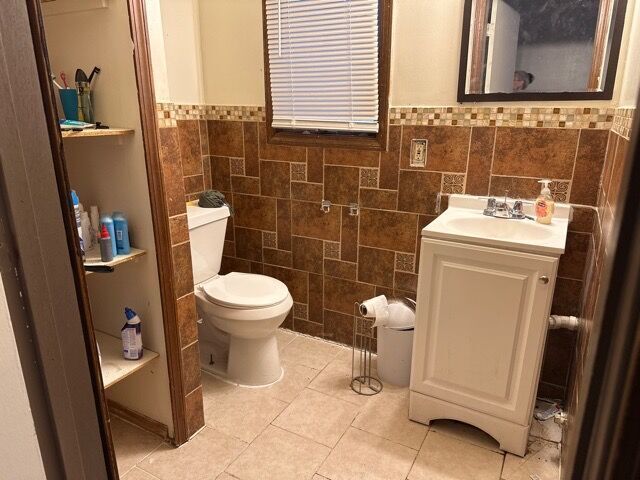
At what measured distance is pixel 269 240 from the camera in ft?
8.89

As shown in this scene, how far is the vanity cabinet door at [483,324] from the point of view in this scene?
164 centimetres

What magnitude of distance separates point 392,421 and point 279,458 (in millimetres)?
536

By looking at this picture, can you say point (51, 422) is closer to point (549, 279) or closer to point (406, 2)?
point (549, 279)

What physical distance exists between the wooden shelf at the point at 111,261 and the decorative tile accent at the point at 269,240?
110 centimetres

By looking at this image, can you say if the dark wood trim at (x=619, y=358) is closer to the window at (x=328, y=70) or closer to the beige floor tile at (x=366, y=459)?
the beige floor tile at (x=366, y=459)

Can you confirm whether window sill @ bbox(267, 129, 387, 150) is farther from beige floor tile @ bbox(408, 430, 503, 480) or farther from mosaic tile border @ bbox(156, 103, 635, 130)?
beige floor tile @ bbox(408, 430, 503, 480)

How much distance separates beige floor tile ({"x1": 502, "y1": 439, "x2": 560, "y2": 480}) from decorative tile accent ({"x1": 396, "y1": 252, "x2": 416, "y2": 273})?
940 millimetres

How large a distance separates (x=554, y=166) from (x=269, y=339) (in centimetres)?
154

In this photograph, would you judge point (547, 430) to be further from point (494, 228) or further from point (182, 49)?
point (182, 49)

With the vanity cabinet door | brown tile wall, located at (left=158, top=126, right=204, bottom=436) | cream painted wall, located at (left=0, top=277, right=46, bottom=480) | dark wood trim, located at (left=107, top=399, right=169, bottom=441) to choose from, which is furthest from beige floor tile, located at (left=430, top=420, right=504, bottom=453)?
cream painted wall, located at (left=0, top=277, right=46, bottom=480)

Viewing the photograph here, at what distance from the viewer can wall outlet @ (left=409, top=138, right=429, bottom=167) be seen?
2.16 metres

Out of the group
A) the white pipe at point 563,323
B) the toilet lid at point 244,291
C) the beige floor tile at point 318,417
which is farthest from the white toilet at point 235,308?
the white pipe at point 563,323

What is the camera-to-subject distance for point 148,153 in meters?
1.52

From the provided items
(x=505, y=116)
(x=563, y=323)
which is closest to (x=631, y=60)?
(x=505, y=116)
